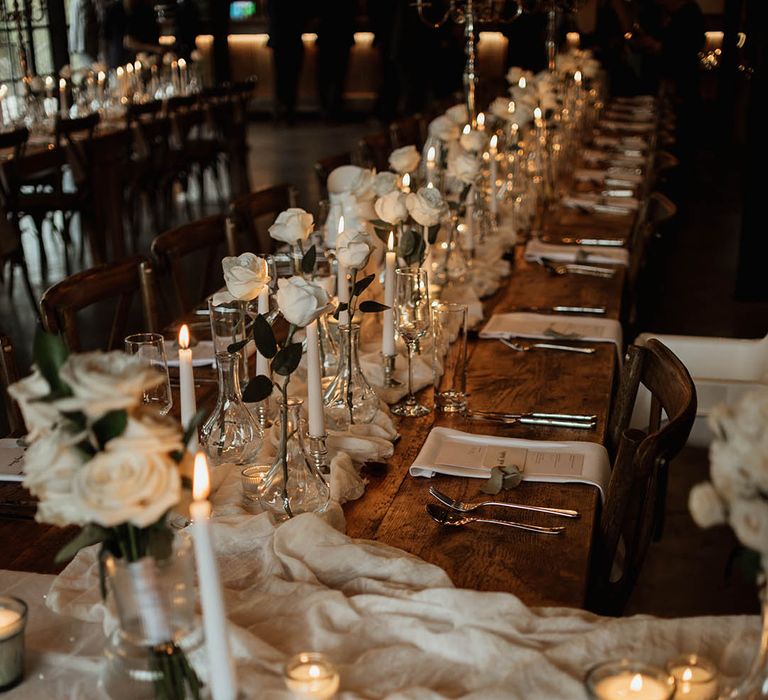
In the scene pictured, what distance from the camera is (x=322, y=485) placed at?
1.58 metres

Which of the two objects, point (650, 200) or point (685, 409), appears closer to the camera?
point (685, 409)

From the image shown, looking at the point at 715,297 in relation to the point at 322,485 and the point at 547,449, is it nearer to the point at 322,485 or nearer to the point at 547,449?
the point at 547,449

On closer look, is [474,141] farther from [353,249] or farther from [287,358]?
[287,358]

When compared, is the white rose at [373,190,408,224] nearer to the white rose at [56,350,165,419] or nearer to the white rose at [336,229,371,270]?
the white rose at [336,229,371,270]

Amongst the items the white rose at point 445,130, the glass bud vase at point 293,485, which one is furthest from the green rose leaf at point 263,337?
the white rose at point 445,130

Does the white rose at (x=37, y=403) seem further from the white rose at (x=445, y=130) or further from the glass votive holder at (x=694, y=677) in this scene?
the white rose at (x=445, y=130)

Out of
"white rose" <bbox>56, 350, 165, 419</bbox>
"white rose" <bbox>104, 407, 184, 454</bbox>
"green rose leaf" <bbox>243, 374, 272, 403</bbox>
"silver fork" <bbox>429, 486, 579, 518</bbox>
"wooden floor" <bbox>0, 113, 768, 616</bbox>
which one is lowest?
"wooden floor" <bbox>0, 113, 768, 616</bbox>

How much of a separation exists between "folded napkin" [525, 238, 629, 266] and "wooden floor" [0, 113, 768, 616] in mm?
507

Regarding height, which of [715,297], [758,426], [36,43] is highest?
[758,426]

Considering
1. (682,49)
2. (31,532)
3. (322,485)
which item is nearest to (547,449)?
(322,485)

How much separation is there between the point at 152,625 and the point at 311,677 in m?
0.16

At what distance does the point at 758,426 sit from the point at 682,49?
9.35 m

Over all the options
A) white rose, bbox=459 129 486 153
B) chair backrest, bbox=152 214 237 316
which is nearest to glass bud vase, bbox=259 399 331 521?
chair backrest, bbox=152 214 237 316

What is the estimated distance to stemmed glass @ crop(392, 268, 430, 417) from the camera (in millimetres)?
1996
